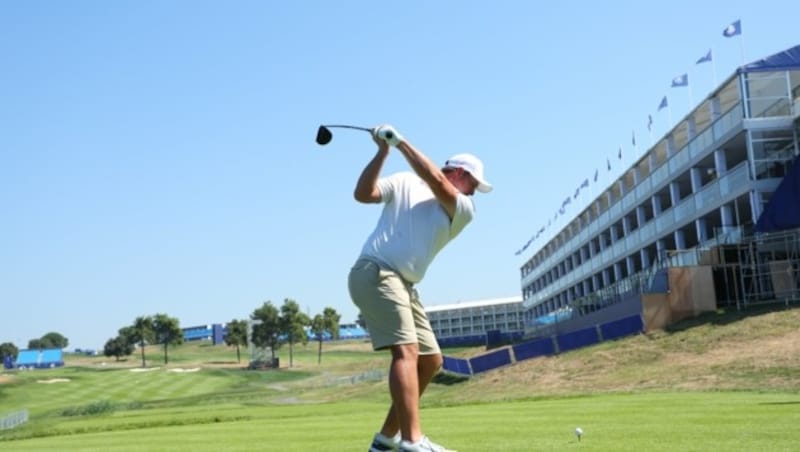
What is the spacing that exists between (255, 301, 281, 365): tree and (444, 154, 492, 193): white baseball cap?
5462 inches

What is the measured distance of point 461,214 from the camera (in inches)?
276

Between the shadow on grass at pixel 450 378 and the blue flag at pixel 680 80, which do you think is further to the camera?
the blue flag at pixel 680 80

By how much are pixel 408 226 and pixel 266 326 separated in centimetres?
14020

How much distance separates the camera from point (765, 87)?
160 feet

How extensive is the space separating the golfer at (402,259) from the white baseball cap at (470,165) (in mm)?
182

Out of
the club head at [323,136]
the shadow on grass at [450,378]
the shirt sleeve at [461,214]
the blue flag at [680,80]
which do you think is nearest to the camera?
the shirt sleeve at [461,214]

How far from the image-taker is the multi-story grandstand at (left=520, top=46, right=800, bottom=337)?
43062 millimetres

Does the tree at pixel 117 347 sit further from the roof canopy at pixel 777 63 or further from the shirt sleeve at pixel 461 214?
the shirt sleeve at pixel 461 214

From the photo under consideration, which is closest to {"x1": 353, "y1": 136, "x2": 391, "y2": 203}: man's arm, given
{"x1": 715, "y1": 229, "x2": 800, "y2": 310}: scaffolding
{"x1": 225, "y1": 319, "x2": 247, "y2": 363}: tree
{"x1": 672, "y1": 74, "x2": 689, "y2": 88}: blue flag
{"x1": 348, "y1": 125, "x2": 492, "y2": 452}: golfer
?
{"x1": 348, "y1": 125, "x2": 492, "y2": 452}: golfer

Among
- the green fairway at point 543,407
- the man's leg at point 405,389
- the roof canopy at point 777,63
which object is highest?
the roof canopy at point 777,63

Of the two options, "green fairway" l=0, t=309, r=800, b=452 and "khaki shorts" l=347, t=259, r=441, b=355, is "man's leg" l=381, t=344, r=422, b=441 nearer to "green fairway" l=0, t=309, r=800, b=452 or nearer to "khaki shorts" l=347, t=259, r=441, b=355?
"khaki shorts" l=347, t=259, r=441, b=355

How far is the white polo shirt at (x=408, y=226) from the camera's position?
683 centimetres

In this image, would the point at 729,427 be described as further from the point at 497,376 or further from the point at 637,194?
the point at 637,194

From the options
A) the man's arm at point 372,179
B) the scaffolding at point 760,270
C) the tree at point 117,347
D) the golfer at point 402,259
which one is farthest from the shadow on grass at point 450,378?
the tree at point 117,347
